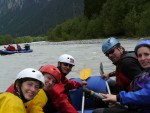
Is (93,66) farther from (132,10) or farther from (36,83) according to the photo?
(132,10)

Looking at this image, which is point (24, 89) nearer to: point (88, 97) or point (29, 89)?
point (29, 89)

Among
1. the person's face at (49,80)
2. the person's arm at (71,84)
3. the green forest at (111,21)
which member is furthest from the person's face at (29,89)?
the green forest at (111,21)

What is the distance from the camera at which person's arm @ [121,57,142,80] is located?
4.56 metres

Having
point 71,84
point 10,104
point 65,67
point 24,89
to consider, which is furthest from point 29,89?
point 71,84

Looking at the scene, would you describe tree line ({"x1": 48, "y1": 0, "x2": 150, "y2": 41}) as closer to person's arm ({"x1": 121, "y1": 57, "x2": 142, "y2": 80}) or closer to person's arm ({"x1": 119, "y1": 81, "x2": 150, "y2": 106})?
person's arm ({"x1": 121, "y1": 57, "x2": 142, "y2": 80})

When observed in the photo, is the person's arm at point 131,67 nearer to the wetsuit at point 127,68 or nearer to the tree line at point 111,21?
the wetsuit at point 127,68

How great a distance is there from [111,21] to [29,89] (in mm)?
40560

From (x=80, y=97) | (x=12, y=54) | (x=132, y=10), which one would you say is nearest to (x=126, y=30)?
(x=132, y=10)

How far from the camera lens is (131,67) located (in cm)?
462

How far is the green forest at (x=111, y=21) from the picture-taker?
127 ft

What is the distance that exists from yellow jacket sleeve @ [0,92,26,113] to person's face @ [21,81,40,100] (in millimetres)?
303

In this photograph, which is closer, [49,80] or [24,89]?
[24,89]

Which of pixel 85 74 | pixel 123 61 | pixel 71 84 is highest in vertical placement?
pixel 123 61

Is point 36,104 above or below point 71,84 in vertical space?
above
